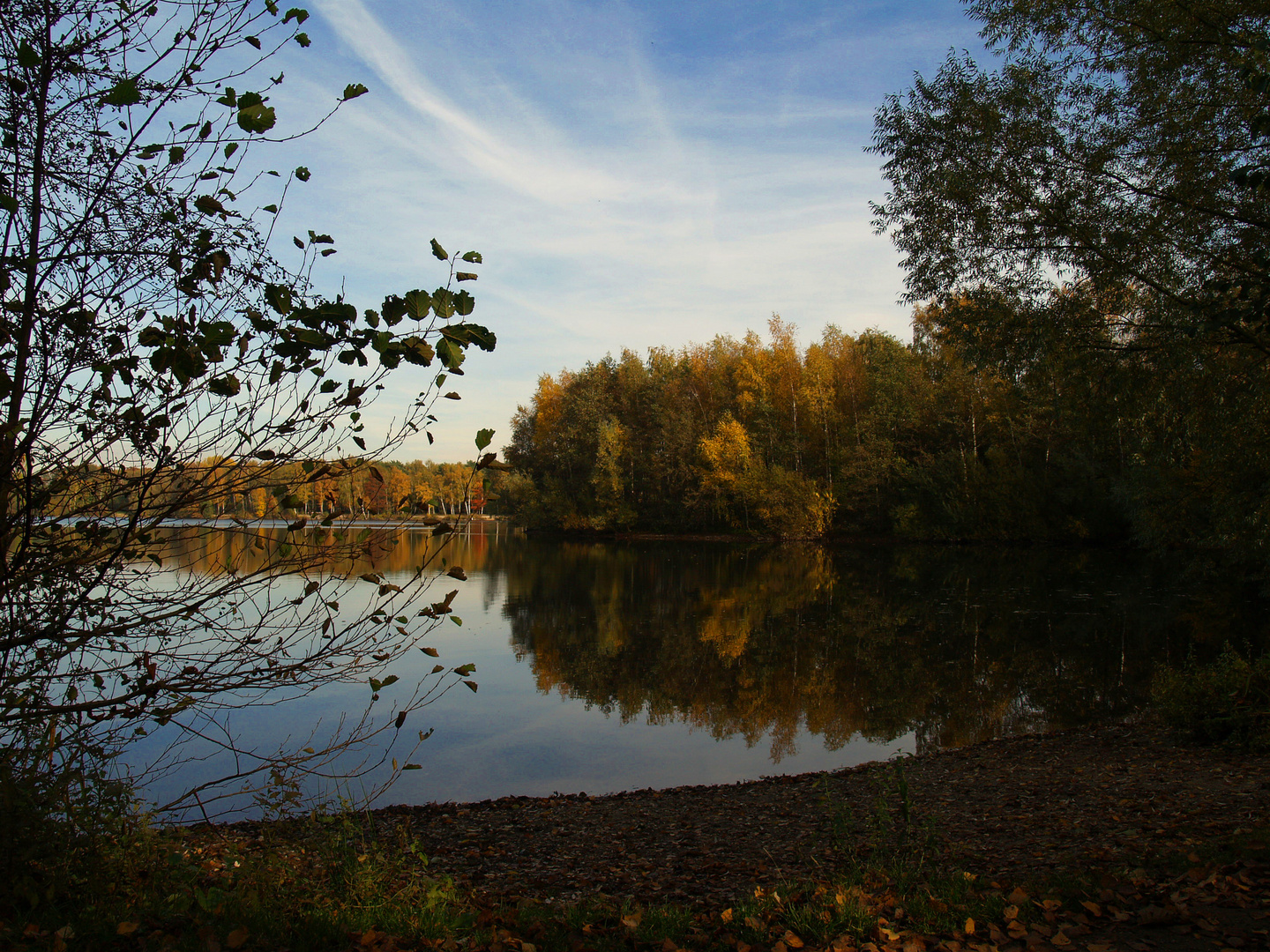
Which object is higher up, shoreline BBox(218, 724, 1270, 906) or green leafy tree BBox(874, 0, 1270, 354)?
green leafy tree BBox(874, 0, 1270, 354)

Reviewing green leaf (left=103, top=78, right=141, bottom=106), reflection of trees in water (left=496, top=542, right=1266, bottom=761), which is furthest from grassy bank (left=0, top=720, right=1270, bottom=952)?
reflection of trees in water (left=496, top=542, right=1266, bottom=761)

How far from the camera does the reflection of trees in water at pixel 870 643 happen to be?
12039 millimetres

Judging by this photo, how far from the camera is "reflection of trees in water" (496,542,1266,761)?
12.0 metres

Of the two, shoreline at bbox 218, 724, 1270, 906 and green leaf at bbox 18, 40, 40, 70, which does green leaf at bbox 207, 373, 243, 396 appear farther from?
shoreline at bbox 218, 724, 1270, 906

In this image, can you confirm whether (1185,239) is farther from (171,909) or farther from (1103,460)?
(1103,460)

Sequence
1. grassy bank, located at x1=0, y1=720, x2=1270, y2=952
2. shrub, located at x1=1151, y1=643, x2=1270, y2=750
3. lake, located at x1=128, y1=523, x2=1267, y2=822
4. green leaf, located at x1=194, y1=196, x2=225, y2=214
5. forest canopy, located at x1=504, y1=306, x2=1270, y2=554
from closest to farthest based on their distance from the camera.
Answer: green leaf, located at x1=194, y1=196, x2=225, y2=214 → grassy bank, located at x1=0, y1=720, x2=1270, y2=952 → shrub, located at x1=1151, y1=643, x2=1270, y2=750 → lake, located at x1=128, y1=523, x2=1267, y2=822 → forest canopy, located at x1=504, y1=306, x2=1270, y2=554

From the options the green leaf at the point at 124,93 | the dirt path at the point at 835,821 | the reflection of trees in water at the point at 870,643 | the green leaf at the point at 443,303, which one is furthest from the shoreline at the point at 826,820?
the green leaf at the point at 124,93

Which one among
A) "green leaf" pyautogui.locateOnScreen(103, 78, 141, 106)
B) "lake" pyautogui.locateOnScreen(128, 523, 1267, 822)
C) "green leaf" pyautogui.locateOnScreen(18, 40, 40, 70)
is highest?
"green leaf" pyautogui.locateOnScreen(18, 40, 40, 70)

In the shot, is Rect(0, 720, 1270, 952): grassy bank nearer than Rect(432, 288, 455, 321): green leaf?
No

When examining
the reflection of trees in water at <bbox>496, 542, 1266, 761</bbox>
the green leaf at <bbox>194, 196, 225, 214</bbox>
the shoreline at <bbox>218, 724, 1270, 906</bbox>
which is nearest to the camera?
the green leaf at <bbox>194, 196, 225, 214</bbox>

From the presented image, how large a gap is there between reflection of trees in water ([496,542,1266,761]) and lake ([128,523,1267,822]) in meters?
0.07

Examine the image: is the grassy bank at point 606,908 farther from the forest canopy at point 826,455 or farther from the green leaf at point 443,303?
the forest canopy at point 826,455

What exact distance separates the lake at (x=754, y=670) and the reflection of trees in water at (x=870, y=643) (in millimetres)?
70

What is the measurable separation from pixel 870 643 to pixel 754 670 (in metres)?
3.81
